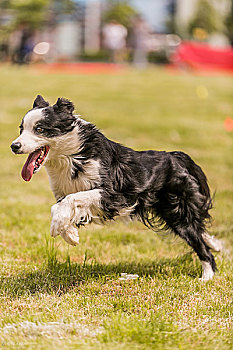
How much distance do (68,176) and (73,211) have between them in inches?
12.7

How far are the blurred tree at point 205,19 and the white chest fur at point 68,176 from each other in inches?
1898

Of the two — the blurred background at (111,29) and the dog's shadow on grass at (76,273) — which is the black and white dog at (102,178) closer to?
the dog's shadow on grass at (76,273)

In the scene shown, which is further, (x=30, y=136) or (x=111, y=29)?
(x=111, y=29)

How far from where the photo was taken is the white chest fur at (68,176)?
3789mm

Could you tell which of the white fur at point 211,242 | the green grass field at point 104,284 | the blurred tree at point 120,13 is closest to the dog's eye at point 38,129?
the green grass field at point 104,284

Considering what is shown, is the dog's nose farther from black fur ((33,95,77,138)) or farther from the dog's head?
black fur ((33,95,77,138))

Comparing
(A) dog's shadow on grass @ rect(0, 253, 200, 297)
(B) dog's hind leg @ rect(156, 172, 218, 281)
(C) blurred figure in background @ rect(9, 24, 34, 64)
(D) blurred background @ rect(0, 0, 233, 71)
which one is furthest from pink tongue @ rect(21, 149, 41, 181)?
(C) blurred figure in background @ rect(9, 24, 34, 64)

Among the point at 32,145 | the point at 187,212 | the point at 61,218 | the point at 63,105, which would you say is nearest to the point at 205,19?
the point at 187,212

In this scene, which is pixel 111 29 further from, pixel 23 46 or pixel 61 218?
pixel 61 218

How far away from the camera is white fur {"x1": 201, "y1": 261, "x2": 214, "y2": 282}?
4.26m

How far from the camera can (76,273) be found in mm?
4141

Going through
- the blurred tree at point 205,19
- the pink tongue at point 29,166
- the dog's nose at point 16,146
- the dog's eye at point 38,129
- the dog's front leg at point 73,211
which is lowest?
the blurred tree at point 205,19

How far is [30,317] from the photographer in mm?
3242

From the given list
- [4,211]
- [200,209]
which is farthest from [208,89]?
[200,209]
